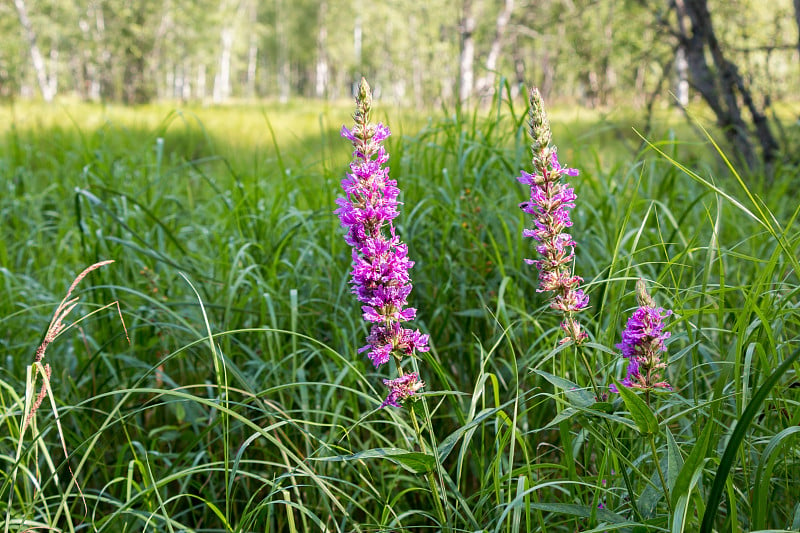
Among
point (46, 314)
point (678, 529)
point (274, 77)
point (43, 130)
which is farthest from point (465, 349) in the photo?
point (274, 77)

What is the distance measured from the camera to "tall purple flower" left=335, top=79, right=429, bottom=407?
40.1 inches

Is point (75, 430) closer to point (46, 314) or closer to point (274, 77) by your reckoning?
point (46, 314)

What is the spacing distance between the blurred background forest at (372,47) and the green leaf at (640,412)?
2.48 m

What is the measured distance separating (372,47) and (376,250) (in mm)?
41620

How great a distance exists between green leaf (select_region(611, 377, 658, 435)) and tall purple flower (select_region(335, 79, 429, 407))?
0.31 metres

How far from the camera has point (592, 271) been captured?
2.53 meters

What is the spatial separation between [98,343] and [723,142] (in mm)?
4781

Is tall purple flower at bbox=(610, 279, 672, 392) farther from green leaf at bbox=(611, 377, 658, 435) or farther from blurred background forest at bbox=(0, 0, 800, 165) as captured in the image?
blurred background forest at bbox=(0, 0, 800, 165)

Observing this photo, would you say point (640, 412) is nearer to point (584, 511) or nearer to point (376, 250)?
point (584, 511)

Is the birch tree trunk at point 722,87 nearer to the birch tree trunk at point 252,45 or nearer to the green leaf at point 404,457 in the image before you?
the green leaf at point 404,457

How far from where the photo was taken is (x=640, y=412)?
3.09 feet

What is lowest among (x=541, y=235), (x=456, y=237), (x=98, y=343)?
(x=98, y=343)

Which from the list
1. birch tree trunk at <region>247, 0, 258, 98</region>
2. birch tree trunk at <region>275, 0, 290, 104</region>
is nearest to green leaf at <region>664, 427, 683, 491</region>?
birch tree trunk at <region>275, 0, 290, 104</region>

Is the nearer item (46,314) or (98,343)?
(98,343)
